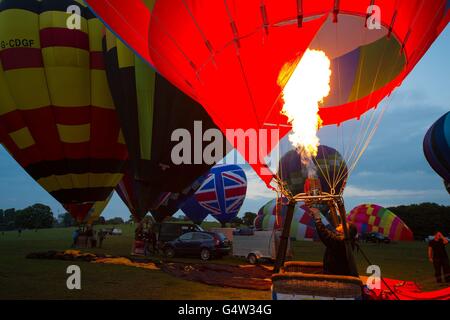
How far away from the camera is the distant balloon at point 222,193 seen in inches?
997


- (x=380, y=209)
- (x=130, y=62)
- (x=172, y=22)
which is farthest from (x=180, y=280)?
(x=380, y=209)

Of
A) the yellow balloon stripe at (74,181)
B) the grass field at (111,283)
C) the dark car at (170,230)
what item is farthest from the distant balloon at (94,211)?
the grass field at (111,283)

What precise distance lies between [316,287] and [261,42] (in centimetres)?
313

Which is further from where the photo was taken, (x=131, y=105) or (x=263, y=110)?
(x=131, y=105)

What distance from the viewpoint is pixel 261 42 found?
5.25 metres

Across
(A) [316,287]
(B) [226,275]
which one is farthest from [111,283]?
(A) [316,287]

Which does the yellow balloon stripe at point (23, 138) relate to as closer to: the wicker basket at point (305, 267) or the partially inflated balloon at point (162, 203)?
the partially inflated balloon at point (162, 203)

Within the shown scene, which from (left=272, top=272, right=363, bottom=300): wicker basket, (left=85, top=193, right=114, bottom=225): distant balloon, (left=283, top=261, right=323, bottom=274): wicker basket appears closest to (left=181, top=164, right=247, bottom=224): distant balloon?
(left=85, top=193, right=114, bottom=225): distant balloon

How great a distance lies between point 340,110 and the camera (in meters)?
7.16

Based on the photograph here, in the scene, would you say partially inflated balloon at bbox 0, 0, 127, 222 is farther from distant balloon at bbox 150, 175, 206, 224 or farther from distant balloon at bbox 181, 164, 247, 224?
distant balloon at bbox 181, 164, 247, 224

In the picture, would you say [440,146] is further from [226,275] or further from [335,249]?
[335,249]

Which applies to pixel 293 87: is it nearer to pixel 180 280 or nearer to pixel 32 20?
pixel 180 280

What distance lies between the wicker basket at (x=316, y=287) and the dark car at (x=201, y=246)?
960 centimetres

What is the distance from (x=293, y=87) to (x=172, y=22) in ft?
6.47
